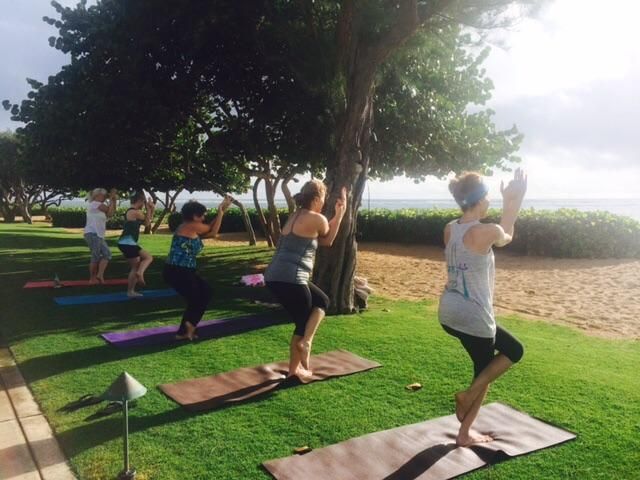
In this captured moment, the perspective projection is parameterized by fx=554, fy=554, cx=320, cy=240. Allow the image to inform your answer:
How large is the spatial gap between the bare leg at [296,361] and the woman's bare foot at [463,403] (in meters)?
1.82

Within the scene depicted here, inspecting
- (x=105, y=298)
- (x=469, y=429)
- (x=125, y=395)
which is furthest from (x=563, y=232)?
(x=125, y=395)

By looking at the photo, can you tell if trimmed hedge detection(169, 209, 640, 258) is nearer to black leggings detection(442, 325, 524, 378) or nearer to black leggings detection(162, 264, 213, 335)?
black leggings detection(162, 264, 213, 335)

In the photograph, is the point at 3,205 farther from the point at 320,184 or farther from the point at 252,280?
the point at 320,184

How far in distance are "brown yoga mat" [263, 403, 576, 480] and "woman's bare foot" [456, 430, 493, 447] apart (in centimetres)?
4

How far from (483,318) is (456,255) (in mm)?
452

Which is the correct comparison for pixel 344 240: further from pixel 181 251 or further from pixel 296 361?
pixel 296 361

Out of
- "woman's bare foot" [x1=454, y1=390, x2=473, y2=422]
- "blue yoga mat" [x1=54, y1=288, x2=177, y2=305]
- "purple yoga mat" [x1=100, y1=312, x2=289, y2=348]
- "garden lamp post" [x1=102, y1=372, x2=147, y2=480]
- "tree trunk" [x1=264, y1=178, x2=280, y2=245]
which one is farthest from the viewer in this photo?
"tree trunk" [x1=264, y1=178, x2=280, y2=245]

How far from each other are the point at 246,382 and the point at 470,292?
272cm

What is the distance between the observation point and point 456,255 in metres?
3.75

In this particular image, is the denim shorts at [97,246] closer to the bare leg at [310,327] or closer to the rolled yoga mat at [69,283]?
the rolled yoga mat at [69,283]

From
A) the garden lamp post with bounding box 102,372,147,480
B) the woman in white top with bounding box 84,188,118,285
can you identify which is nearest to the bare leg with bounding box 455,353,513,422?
the garden lamp post with bounding box 102,372,147,480

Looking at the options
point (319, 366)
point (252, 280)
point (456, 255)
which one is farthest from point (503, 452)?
point (252, 280)

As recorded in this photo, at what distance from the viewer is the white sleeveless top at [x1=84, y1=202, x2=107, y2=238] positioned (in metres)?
10.9

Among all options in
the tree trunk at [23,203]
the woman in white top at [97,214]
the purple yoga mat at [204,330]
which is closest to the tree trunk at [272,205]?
the woman in white top at [97,214]
